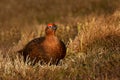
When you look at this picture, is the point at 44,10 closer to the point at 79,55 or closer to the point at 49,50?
the point at 79,55

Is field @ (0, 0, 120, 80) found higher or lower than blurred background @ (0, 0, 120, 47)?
lower

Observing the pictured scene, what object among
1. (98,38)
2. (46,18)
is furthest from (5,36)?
(46,18)

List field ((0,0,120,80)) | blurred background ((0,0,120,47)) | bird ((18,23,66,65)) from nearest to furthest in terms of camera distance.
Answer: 1. field ((0,0,120,80))
2. bird ((18,23,66,65))
3. blurred background ((0,0,120,47))

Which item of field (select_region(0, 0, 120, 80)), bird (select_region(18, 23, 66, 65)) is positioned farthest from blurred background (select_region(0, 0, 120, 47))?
bird (select_region(18, 23, 66, 65))

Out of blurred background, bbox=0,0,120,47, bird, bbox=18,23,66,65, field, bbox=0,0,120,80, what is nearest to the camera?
field, bbox=0,0,120,80

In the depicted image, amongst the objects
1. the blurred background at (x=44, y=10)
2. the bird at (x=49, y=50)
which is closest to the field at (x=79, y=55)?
the bird at (x=49, y=50)

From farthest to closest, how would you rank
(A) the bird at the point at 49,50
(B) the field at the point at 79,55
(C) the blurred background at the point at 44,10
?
(C) the blurred background at the point at 44,10, (A) the bird at the point at 49,50, (B) the field at the point at 79,55

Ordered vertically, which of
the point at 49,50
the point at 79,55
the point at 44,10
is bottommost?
the point at 79,55

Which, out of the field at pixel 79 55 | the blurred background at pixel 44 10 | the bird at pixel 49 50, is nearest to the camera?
the field at pixel 79 55

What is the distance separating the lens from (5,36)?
43.0 ft

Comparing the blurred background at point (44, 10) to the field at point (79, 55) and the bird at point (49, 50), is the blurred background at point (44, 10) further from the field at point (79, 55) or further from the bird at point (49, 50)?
the bird at point (49, 50)

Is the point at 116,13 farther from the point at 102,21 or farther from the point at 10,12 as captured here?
the point at 10,12

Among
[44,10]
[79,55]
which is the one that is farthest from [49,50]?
[44,10]

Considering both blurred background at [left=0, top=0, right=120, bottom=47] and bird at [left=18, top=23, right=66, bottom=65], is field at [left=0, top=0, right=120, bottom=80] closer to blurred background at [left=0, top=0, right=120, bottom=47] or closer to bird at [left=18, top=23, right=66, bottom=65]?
bird at [left=18, top=23, right=66, bottom=65]
